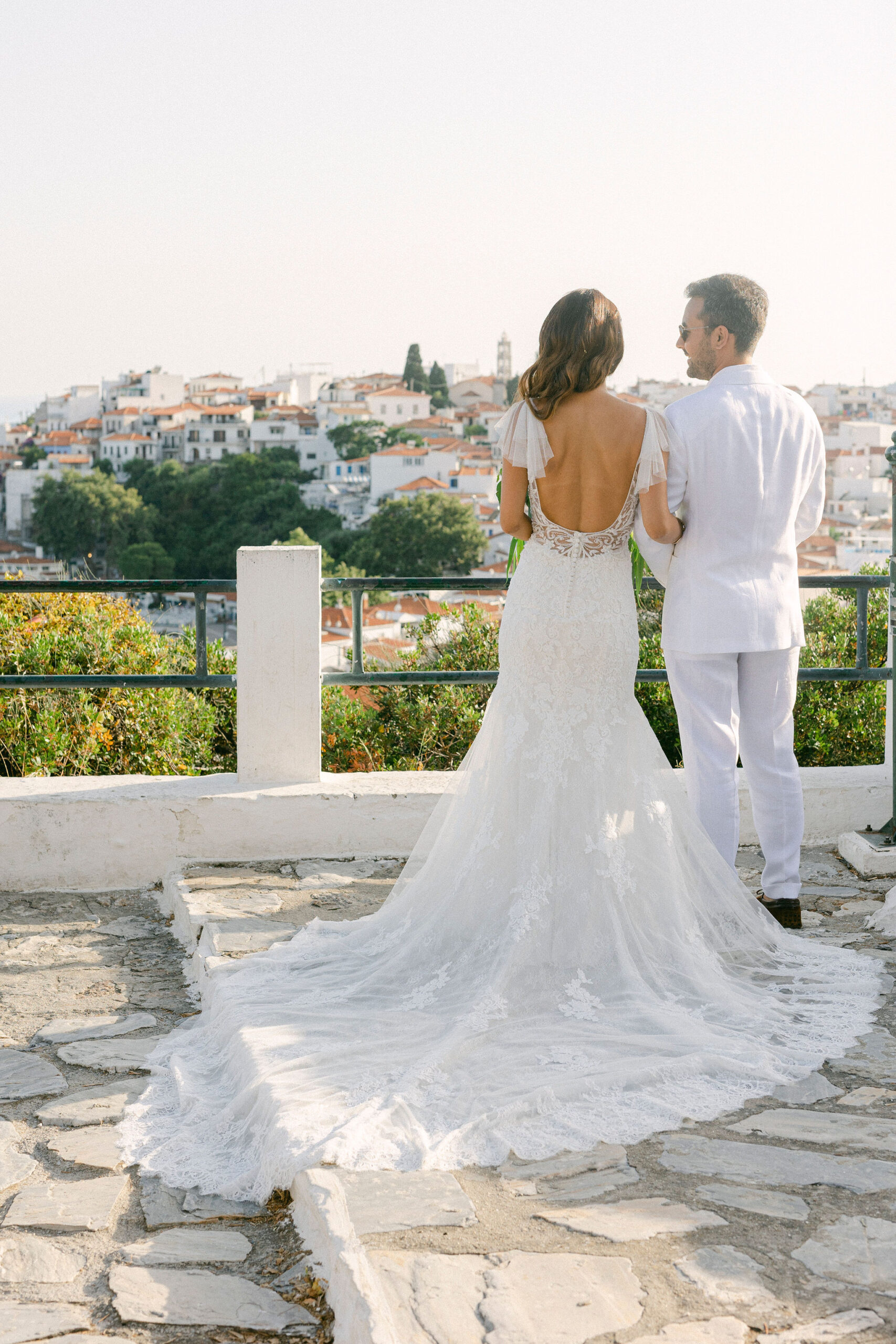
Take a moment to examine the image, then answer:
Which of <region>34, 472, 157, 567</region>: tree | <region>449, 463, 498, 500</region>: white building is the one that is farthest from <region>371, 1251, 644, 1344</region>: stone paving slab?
<region>449, 463, 498, 500</region>: white building

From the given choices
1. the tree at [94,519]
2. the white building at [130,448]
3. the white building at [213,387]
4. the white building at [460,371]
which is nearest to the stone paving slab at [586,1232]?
the tree at [94,519]

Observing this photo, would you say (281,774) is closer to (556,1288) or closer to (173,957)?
(173,957)

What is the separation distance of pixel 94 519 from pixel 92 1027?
84670mm

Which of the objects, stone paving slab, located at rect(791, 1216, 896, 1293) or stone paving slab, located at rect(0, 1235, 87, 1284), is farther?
stone paving slab, located at rect(0, 1235, 87, 1284)

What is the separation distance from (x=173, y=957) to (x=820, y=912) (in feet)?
6.85

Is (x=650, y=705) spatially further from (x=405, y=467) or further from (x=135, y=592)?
(x=405, y=467)

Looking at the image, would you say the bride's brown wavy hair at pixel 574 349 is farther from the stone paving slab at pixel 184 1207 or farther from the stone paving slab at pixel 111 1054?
the stone paving slab at pixel 184 1207

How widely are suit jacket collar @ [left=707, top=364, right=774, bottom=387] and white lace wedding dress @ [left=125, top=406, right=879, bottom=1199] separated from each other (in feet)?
1.02

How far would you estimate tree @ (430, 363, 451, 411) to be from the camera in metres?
123

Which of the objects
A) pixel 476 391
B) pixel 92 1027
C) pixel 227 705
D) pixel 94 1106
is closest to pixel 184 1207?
pixel 94 1106

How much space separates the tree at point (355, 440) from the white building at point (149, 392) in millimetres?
26584

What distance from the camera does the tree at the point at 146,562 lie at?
73.4 meters

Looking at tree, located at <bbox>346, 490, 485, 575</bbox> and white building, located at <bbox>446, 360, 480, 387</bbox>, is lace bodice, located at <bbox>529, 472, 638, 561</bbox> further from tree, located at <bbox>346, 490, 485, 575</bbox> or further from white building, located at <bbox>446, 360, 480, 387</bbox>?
white building, located at <bbox>446, 360, 480, 387</bbox>

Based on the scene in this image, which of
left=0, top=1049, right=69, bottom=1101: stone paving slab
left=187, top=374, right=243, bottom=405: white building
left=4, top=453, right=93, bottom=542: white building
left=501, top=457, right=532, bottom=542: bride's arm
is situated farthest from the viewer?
left=187, top=374, right=243, bottom=405: white building
